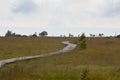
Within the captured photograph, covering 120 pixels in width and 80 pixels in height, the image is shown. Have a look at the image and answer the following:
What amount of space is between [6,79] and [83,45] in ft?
195

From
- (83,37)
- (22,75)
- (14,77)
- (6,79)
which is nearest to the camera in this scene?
(6,79)

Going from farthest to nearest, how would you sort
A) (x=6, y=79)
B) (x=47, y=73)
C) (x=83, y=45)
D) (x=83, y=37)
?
(x=83, y=37)
(x=83, y=45)
(x=47, y=73)
(x=6, y=79)

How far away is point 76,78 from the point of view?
29.1 metres

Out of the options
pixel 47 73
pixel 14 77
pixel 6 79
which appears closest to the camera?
pixel 6 79

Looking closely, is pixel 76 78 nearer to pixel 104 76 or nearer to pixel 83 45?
pixel 104 76

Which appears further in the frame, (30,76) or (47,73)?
(47,73)

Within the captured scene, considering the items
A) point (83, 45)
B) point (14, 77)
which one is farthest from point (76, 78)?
point (83, 45)

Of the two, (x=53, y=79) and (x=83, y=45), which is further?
(x=83, y=45)

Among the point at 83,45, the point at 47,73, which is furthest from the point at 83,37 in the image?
the point at 47,73

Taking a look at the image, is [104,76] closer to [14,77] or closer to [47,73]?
[47,73]

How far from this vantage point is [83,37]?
299 ft

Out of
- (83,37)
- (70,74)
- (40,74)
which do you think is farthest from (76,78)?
(83,37)

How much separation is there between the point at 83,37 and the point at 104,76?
61.6m

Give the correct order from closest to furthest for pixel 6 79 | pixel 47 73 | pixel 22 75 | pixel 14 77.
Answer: pixel 6 79 → pixel 14 77 → pixel 22 75 → pixel 47 73
